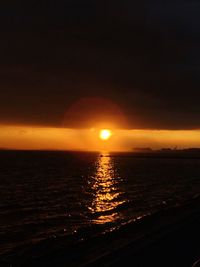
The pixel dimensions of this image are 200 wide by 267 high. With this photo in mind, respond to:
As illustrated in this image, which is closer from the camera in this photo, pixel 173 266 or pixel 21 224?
pixel 173 266

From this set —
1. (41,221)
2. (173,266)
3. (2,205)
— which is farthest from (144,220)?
(2,205)

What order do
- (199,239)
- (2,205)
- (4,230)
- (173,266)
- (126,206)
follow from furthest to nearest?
(2,205) → (126,206) → (4,230) → (199,239) → (173,266)

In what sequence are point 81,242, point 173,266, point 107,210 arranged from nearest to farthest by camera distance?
point 173,266 → point 81,242 → point 107,210

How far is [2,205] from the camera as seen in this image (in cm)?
4403

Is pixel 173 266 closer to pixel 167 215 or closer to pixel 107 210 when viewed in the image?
pixel 167 215

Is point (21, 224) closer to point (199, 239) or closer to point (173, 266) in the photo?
point (199, 239)

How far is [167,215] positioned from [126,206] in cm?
1778

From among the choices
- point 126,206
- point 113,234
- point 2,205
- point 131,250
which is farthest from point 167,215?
point 2,205

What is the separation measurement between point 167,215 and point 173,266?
40.8ft

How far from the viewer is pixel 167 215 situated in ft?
77.3

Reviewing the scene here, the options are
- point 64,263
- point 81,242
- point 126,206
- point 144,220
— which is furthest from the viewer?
point 126,206

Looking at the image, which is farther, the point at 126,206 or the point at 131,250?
the point at 126,206

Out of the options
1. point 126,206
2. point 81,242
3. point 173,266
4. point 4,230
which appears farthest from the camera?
point 126,206

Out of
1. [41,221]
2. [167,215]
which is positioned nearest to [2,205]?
[41,221]
